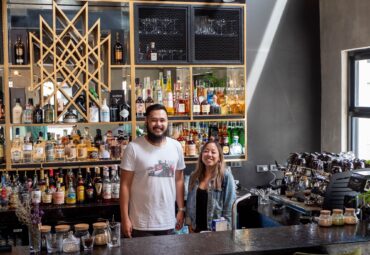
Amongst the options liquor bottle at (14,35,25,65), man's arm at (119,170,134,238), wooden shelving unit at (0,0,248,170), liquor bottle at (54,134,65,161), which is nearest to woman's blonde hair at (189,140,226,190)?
man's arm at (119,170,134,238)

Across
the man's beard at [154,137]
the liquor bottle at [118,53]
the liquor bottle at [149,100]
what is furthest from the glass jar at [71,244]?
the liquor bottle at [118,53]

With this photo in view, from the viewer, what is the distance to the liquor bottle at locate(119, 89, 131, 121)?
5301 mm

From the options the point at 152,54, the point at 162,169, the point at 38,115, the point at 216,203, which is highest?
the point at 152,54

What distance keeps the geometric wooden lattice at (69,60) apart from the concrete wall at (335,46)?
104 inches

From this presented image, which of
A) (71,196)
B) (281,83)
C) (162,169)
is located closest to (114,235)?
(162,169)

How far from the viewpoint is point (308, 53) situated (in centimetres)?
620

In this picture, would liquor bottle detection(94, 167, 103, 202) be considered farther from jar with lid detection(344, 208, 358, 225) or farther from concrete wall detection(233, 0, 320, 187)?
jar with lid detection(344, 208, 358, 225)

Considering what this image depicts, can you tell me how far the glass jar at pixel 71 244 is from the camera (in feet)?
9.27

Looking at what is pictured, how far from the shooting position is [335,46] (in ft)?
19.4

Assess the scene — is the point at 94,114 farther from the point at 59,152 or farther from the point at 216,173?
the point at 216,173

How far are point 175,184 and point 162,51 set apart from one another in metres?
1.72

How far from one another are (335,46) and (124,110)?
259cm

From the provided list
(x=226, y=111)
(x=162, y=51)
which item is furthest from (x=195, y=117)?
(x=162, y=51)

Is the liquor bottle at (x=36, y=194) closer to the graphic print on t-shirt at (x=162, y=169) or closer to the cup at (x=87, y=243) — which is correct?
the graphic print on t-shirt at (x=162, y=169)
